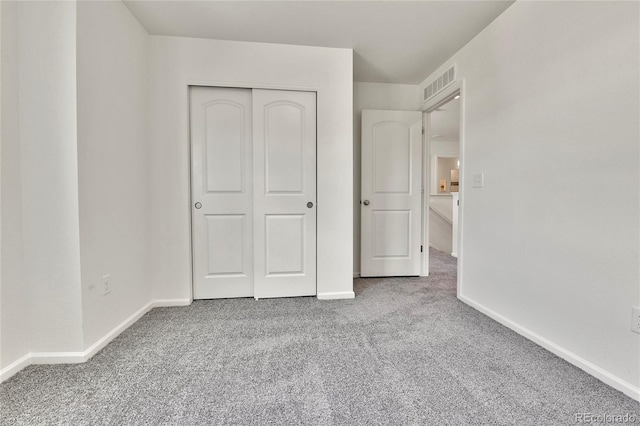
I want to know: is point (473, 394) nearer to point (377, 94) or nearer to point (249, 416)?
point (249, 416)

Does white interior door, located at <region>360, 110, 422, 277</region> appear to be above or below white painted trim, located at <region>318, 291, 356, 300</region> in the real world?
above

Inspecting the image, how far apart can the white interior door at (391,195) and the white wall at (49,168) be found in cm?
251

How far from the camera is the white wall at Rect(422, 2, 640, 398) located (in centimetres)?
130

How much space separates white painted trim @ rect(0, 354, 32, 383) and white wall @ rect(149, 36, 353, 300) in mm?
879

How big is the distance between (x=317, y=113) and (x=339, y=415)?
7.29ft

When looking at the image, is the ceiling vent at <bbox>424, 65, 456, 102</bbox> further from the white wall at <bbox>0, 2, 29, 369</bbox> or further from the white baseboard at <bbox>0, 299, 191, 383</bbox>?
the white baseboard at <bbox>0, 299, 191, 383</bbox>

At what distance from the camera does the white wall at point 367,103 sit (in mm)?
3219

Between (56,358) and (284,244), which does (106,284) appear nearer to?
(56,358)

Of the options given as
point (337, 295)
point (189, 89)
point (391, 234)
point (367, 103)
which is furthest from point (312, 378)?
point (367, 103)

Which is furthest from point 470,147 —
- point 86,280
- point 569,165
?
point 86,280

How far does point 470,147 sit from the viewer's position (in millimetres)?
2361

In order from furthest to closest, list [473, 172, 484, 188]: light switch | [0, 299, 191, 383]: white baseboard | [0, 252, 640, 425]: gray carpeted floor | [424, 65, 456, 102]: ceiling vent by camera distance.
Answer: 1. [424, 65, 456, 102]: ceiling vent
2. [473, 172, 484, 188]: light switch
3. [0, 299, 191, 383]: white baseboard
4. [0, 252, 640, 425]: gray carpeted floor

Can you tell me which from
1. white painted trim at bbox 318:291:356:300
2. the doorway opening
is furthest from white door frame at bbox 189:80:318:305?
the doorway opening

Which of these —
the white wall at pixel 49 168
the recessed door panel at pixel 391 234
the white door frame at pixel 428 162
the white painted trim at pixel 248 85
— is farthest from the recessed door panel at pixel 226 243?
the white door frame at pixel 428 162
